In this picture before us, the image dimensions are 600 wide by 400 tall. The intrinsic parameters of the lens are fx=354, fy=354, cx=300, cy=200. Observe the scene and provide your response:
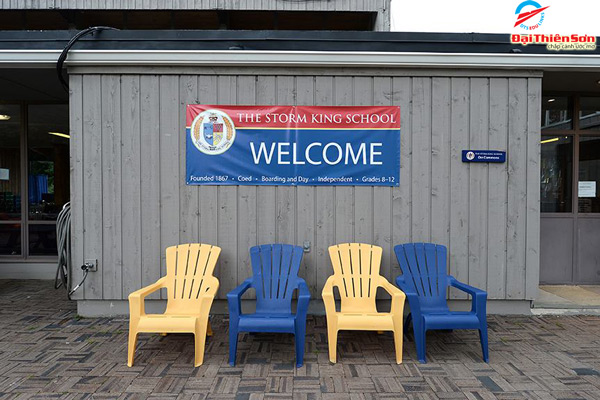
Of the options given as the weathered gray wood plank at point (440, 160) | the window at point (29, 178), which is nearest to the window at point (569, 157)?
the weathered gray wood plank at point (440, 160)

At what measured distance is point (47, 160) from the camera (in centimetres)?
564

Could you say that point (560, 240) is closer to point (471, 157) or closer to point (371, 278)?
point (471, 157)

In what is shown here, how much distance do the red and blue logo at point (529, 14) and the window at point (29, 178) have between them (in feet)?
21.6

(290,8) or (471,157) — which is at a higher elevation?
(290,8)

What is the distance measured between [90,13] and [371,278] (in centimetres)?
700

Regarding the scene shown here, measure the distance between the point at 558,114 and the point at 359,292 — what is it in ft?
13.2

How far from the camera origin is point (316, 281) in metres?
3.87

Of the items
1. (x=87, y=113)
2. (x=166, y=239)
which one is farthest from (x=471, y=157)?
(x=87, y=113)

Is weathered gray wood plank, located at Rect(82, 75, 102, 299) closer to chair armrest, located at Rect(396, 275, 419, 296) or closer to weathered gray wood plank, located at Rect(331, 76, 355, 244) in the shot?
weathered gray wood plank, located at Rect(331, 76, 355, 244)

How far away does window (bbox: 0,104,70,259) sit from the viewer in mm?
5508

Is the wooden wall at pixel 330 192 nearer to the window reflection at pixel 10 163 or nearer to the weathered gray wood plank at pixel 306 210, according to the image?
the weathered gray wood plank at pixel 306 210

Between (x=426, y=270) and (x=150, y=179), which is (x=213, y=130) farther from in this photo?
(x=426, y=270)

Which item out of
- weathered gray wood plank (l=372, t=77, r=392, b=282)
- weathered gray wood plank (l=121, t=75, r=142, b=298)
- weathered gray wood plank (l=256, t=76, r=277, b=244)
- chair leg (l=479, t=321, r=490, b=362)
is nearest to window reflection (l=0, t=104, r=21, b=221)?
weathered gray wood plank (l=121, t=75, r=142, b=298)

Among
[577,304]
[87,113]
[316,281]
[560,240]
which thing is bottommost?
[577,304]
